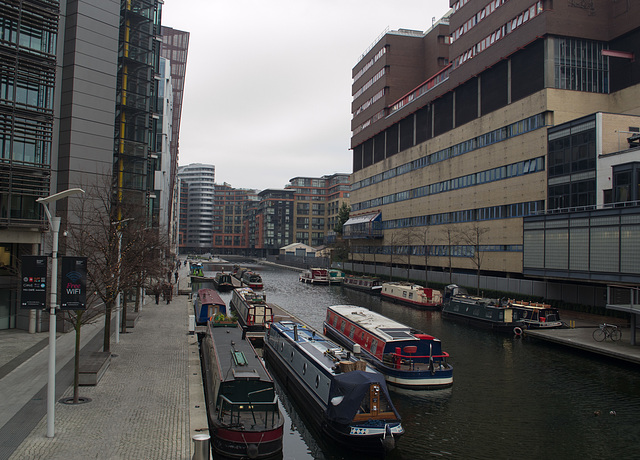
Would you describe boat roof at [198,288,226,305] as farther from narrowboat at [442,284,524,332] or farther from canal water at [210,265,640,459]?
narrowboat at [442,284,524,332]

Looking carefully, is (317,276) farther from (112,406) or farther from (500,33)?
(112,406)

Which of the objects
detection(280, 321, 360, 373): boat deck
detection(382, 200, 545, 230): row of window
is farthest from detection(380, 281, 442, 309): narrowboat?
detection(280, 321, 360, 373): boat deck

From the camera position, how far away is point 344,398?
1741 centimetres

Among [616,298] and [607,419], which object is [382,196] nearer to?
[616,298]

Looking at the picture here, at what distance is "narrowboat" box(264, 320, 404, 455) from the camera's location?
16859 millimetres

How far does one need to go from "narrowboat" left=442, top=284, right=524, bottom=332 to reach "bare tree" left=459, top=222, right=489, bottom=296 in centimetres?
1157

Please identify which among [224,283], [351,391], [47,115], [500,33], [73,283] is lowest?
[224,283]

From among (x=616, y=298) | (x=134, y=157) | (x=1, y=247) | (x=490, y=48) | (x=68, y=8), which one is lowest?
(x=616, y=298)

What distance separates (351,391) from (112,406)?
8.54m

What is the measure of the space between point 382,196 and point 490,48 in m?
38.5

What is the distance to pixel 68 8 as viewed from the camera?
3434 centimetres

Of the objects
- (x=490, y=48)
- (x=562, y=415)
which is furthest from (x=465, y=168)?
(x=562, y=415)

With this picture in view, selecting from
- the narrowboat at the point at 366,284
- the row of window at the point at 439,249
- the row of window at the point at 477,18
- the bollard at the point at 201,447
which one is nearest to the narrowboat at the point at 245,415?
the bollard at the point at 201,447

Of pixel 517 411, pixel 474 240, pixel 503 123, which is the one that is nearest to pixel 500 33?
pixel 503 123
